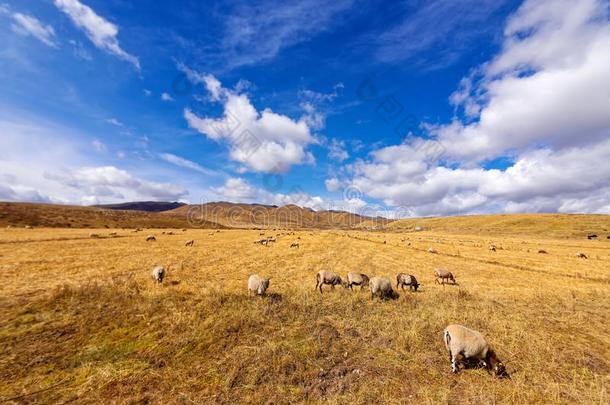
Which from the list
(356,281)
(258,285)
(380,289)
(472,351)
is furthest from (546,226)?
(258,285)

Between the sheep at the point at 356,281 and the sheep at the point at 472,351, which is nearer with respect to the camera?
the sheep at the point at 472,351

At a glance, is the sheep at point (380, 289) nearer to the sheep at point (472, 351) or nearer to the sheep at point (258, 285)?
the sheep at point (258, 285)

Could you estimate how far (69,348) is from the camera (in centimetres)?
1018

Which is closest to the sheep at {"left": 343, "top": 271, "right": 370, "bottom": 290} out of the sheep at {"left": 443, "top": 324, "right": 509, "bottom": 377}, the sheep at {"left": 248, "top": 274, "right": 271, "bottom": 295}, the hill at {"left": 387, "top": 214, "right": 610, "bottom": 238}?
the sheep at {"left": 248, "top": 274, "right": 271, "bottom": 295}

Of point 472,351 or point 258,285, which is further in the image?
point 258,285

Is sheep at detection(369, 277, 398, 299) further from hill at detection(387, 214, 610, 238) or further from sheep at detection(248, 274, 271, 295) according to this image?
hill at detection(387, 214, 610, 238)

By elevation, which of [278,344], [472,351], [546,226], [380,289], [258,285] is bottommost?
[278,344]

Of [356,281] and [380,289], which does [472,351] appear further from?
[356,281]

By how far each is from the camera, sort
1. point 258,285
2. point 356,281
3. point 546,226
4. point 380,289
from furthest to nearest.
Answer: point 546,226 → point 356,281 → point 380,289 → point 258,285

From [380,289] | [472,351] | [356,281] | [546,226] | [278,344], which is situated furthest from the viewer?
[546,226]

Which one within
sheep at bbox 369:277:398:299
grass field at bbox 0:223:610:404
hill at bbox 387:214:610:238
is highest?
hill at bbox 387:214:610:238

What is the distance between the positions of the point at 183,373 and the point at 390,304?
470 inches

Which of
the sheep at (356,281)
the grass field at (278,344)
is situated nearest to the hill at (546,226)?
the grass field at (278,344)

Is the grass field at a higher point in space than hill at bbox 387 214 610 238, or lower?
lower
